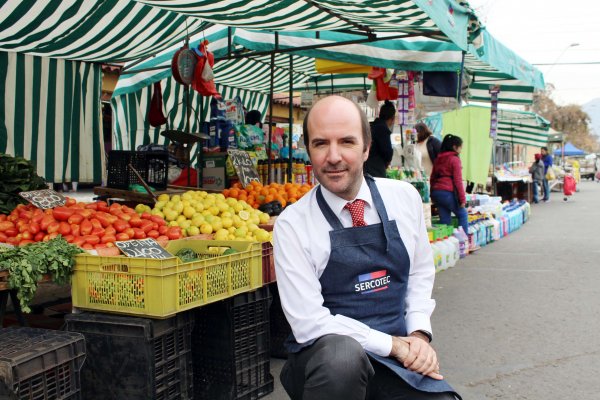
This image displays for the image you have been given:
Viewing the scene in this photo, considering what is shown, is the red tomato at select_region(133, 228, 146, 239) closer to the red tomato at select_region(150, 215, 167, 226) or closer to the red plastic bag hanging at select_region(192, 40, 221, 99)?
the red tomato at select_region(150, 215, 167, 226)

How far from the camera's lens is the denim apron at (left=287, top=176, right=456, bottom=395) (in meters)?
2.23

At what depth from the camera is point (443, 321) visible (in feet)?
18.6

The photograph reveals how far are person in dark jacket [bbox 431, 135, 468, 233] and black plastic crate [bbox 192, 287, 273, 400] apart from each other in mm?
6076

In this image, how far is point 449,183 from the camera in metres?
9.30

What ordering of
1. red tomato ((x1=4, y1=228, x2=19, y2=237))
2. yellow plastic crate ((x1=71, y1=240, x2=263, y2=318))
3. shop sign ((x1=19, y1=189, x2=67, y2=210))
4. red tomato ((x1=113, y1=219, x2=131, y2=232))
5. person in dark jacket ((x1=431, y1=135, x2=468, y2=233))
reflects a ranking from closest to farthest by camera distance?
yellow plastic crate ((x1=71, y1=240, x2=263, y2=318)), red tomato ((x1=4, y1=228, x2=19, y2=237)), red tomato ((x1=113, y1=219, x2=131, y2=232)), shop sign ((x1=19, y1=189, x2=67, y2=210)), person in dark jacket ((x1=431, y1=135, x2=468, y2=233))

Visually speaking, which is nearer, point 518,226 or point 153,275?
point 153,275

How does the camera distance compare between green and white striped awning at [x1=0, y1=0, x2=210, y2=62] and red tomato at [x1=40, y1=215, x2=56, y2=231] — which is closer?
red tomato at [x1=40, y1=215, x2=56, y2=231]

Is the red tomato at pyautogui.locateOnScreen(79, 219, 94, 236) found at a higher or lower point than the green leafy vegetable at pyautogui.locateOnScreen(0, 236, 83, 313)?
higher

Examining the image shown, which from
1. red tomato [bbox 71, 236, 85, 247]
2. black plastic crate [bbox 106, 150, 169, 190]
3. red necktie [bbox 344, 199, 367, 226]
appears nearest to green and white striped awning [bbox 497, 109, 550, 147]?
black plastic crate [bbox 106, 150, 169, 190]

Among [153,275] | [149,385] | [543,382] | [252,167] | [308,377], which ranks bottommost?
[543,382]

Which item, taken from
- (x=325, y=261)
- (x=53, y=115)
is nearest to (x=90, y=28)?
(x=53, y=115)

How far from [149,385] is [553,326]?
3956mm

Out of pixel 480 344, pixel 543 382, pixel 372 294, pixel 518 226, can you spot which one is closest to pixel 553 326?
pixel 480 344

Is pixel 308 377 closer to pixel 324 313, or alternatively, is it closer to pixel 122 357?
pixel 324 313
